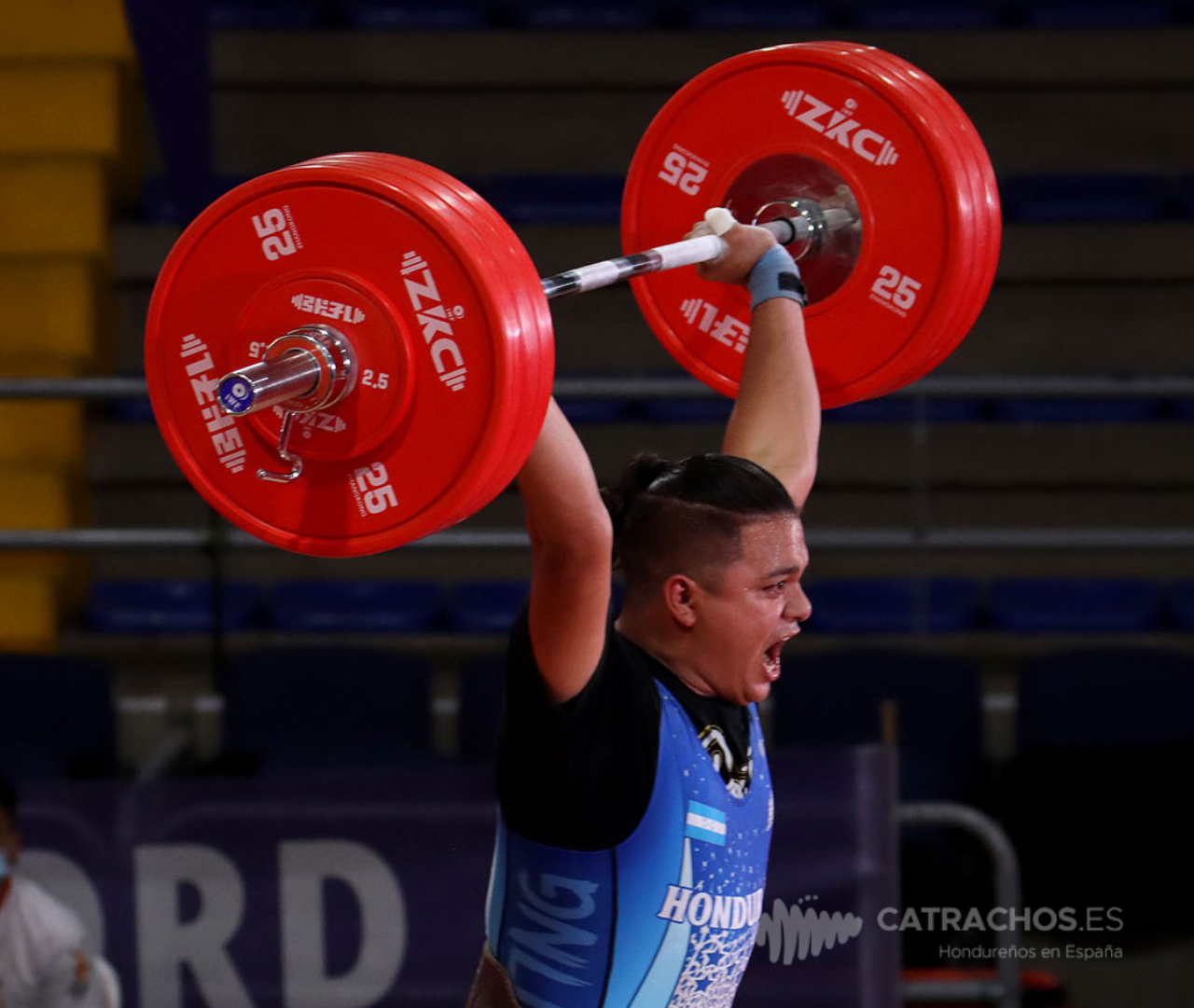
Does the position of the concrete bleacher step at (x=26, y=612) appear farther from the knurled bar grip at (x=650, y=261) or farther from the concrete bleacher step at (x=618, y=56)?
the knurled bar grip at (x=650, y=261)

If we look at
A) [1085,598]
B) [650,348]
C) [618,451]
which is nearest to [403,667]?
[618,451]

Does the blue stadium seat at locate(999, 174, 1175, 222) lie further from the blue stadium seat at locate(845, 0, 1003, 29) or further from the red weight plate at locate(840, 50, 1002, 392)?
the red weight plate at locate(840, 50, 1002, 392)

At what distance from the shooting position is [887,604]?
5.51 meters

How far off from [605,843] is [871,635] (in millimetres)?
3613

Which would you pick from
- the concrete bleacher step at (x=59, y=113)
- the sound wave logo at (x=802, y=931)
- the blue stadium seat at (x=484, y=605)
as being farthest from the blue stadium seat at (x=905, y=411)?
the concrete bleacher step at (x=59, y=113)

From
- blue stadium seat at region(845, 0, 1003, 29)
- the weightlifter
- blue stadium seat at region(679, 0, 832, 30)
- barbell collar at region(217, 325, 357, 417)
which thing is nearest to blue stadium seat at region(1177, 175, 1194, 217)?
blue stadium seat at region(845, 0, 1003, 29)

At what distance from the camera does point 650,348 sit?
612 centimetres

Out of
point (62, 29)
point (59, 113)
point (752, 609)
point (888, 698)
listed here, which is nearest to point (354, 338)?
point (752, 609)

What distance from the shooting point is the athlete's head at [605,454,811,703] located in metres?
1.87

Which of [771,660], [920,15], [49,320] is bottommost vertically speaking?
[771,660]

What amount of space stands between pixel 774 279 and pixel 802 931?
171 cm

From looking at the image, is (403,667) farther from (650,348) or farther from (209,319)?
(209,319)

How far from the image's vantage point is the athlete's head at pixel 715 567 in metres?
1.87

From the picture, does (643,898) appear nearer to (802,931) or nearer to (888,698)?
(802,931)
